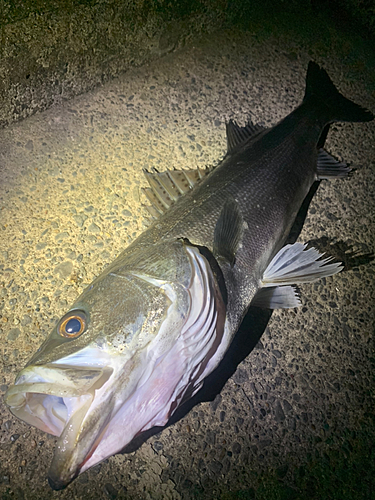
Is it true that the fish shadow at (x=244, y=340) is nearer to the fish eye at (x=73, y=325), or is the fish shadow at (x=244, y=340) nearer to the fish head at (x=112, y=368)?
the fish head at (x=112, y=368)

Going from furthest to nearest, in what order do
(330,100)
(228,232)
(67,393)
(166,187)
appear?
1. (330,100)
2. (166,187)
3. (228,232)
4. (67,393)

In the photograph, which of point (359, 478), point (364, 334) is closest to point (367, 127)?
point (364, 334)

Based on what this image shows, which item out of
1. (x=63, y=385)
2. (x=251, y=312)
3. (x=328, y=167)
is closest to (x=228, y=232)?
(x=251, y=312)

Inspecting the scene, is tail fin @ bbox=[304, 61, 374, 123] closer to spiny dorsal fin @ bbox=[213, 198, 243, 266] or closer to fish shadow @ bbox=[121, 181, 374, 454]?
fish shadow @ bbox=[121, 181, 374, 454]

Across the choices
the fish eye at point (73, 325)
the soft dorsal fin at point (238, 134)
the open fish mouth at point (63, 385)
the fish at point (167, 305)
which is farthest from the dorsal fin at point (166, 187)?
the open fish mouth at point (63, 385)

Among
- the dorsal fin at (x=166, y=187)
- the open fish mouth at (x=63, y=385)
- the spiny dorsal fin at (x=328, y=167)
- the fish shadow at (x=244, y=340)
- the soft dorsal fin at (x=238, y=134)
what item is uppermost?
the open fish mouth at (x=63, y=385)

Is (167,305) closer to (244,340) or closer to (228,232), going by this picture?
(228,232)
